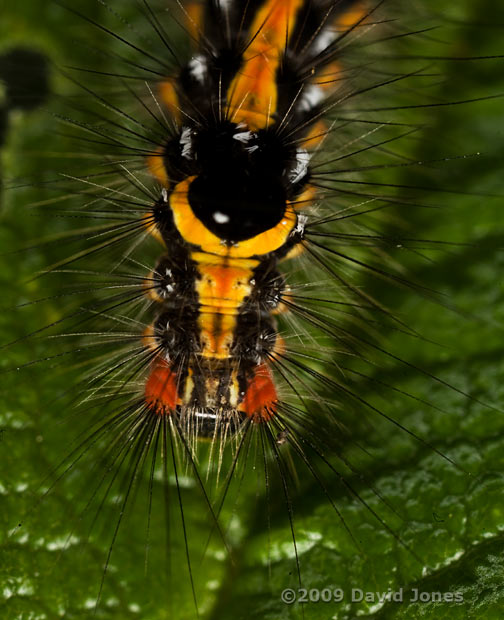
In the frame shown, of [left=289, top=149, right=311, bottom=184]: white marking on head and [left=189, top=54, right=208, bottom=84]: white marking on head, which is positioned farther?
[left=189, top=54, right=208, bottom=84]: white marking on head

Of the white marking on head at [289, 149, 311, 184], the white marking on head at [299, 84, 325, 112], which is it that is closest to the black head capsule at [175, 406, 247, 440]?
the white marking on head at [289, 149, 311, 184]

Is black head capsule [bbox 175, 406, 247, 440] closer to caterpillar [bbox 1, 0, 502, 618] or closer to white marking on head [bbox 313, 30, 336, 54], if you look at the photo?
caterpillar [bbox 1, 0, 502, 618]

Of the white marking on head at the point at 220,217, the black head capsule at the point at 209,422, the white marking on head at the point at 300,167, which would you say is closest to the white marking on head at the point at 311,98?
the white marking on head at the point at 300,167

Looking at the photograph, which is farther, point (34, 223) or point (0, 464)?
point (34, 223)

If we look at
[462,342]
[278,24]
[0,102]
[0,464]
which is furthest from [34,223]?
[462,342]

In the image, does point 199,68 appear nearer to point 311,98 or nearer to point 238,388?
point 311,98

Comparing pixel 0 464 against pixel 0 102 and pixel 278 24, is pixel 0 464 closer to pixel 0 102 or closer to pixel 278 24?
pixel 0 102

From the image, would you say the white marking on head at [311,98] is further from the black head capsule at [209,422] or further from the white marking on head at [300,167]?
the black head capsule at [209,422]

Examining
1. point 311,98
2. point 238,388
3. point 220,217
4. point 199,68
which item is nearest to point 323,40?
point 311,98
